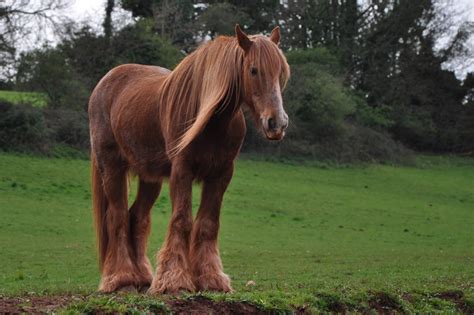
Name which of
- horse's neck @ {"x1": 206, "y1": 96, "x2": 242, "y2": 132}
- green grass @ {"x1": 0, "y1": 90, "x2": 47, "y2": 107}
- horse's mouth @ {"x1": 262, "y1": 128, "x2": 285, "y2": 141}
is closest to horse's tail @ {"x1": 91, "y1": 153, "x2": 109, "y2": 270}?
horse's neck @ {"x1": 206, "y1": 96, "x2": 242, "y2": 132}

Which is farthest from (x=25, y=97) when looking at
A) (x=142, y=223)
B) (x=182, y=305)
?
(x=182, y=305)

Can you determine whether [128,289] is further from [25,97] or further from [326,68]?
[326,68]

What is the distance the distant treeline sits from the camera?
3866cm

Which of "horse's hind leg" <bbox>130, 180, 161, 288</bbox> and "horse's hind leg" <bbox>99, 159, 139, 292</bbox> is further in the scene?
"horse's hind leg" <bbox>130, 180, 161, 288</bbox>

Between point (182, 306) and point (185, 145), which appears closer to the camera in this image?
point (182, 306)

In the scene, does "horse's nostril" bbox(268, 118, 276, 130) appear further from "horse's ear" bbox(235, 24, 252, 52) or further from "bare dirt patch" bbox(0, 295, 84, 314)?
"bare dirt patch" bbox(0, 295, 84, 314)

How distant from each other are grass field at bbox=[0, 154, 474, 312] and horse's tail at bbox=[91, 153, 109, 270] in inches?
23.2

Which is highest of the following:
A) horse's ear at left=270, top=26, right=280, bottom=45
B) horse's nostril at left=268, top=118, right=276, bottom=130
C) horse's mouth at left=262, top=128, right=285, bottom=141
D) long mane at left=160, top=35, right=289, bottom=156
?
horse's ear at left=270, top=26, right=280, bottom=45

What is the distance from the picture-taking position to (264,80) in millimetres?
7992

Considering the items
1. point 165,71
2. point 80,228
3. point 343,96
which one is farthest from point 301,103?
point 165,71

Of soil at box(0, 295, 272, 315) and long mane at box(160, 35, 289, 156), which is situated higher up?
long mane at box(160, 35, 289, 156)

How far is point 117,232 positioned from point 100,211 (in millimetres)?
533

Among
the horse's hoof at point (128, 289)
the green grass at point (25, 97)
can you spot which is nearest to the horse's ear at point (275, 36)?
the horse's hoof at point (128, 289)

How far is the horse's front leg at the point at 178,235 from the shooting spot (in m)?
8.28
